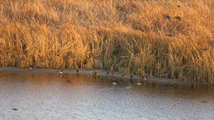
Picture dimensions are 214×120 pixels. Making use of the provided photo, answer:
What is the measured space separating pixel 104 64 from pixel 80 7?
3.85m

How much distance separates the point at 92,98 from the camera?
8.66m

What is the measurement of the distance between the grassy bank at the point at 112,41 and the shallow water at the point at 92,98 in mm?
360

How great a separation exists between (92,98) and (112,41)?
2811 mm

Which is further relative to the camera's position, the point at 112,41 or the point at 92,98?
the point at 112,41

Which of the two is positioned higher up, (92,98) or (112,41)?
(112,41)

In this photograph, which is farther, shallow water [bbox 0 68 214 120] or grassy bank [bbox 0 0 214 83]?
grassy bank [bbox 0 0 214 83]

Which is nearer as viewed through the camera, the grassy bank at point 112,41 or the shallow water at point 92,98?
the shallow water at point 92,98

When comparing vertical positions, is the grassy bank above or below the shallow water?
above

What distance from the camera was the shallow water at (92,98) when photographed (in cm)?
780

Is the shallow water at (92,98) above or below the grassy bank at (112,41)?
below

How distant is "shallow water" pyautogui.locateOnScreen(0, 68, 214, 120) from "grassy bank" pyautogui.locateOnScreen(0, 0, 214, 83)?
0.36m

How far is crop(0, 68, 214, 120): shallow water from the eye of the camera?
307 inches

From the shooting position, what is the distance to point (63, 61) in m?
10.8

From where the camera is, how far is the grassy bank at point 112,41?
1034 centimetres
